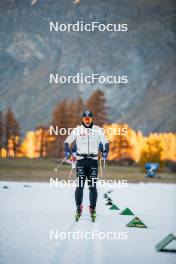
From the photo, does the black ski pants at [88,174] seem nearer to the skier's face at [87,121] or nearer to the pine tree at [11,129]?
the skier's face at [87,121]

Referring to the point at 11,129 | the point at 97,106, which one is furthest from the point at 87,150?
the point at 11,129

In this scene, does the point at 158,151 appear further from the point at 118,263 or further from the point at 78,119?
the point at 118,263

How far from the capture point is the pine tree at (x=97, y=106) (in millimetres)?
68375

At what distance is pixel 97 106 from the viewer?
70.7 m

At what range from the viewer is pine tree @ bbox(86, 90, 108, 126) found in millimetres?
68375

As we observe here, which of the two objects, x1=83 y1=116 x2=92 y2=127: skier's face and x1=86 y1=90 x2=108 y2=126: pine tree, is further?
x1=86 y1=90 x2=108 y2=126: pine tree

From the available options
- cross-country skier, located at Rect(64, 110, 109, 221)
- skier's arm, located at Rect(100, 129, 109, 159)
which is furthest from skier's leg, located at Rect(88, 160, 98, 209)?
skier's arm, located at Rect(100, 129, 109, 159)

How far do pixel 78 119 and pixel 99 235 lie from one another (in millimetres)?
61497

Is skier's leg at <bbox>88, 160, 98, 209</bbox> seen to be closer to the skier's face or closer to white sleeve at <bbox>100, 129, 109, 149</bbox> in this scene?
white sleeve at <bbox>100, 129, 109, 149</bbox>

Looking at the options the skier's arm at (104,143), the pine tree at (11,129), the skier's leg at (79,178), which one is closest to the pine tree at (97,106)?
the pine tree at (11,129)

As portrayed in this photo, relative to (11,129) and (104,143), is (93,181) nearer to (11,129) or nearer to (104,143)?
(104,143)

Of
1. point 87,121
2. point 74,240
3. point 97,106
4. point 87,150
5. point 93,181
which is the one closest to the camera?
point 74,240

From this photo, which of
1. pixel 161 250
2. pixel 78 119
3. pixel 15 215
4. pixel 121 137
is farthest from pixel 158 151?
pixel 161 250

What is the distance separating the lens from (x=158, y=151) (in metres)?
59.2
